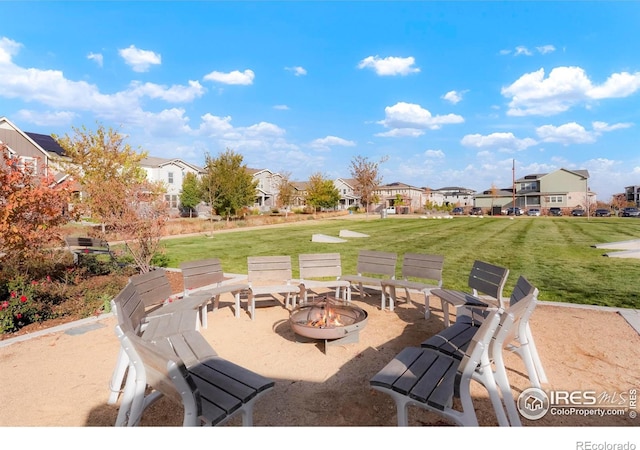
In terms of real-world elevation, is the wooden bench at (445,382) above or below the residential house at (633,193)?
below

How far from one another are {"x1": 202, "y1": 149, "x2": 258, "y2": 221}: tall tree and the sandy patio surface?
92.4 feet

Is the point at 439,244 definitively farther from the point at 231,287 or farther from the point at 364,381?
the point at 364,381

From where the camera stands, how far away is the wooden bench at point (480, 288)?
533cm

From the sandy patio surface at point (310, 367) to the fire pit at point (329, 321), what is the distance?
292 millimetres

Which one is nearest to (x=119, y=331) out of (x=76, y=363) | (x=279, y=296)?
(x=76, y=363)

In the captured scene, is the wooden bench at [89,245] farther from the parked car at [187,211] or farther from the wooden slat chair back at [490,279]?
the parked car at [187,211]

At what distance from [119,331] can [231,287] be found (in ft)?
12.4

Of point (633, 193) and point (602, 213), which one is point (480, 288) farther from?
point (633, 193)

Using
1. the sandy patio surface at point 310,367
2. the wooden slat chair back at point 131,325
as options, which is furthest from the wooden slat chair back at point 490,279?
the wooden slat chair back at point 131,325

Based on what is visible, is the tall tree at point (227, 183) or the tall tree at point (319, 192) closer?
the tall tree at point (227, 183)

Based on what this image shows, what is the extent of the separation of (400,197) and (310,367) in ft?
196

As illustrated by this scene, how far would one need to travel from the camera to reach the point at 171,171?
51.3 metres

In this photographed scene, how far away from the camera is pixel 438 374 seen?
3.19m

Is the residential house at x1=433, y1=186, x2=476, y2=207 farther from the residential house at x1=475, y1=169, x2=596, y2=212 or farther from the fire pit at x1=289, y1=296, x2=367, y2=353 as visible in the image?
the fire pit at x1=289, y1=296, x2=367, y2=353
